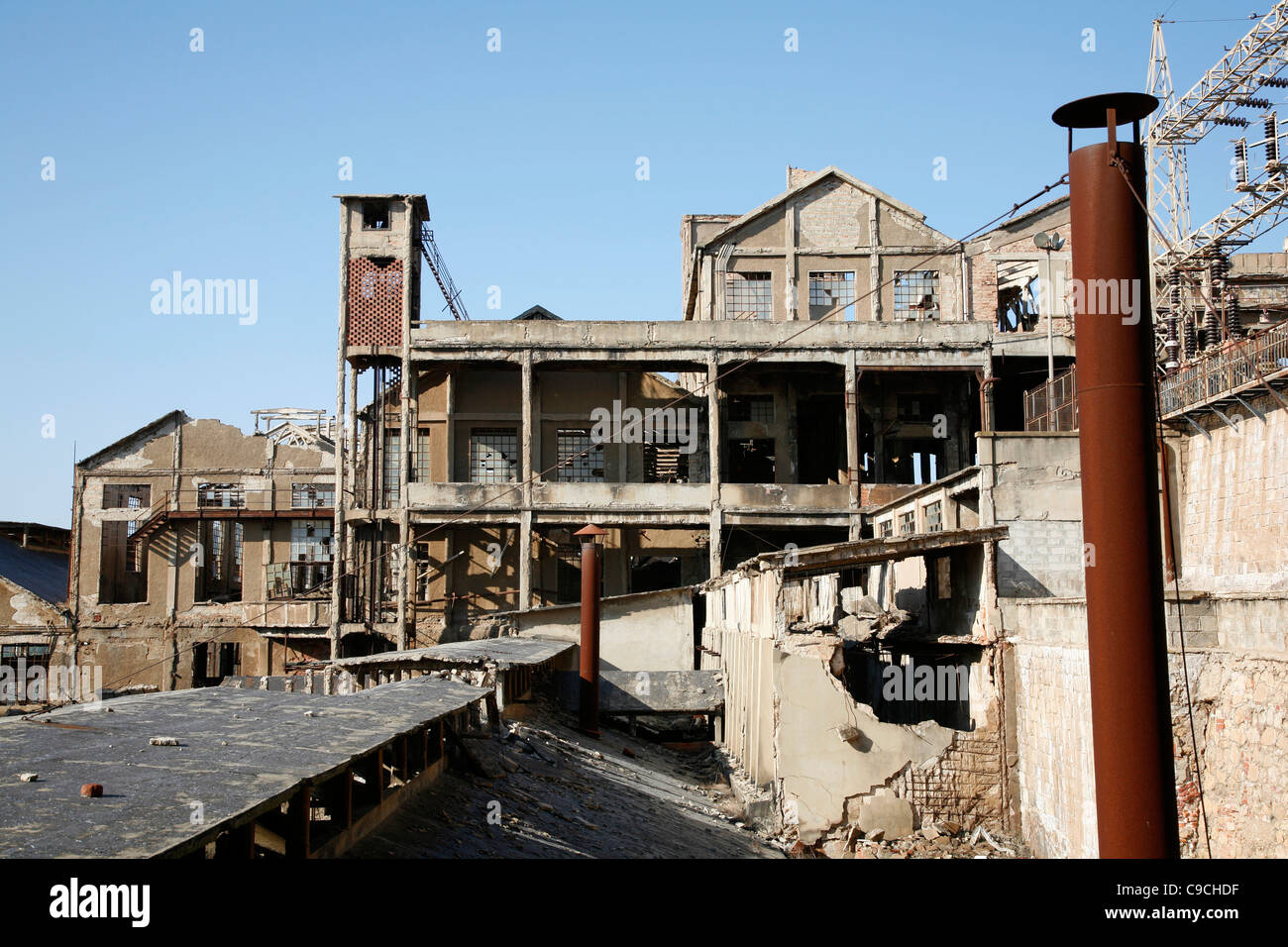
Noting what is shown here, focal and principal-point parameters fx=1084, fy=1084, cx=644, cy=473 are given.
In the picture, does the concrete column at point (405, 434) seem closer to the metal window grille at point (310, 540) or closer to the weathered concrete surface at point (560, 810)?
the metal window grille at point (310, 540)

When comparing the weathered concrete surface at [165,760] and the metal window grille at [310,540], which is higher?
the metal window grille at [310,540]

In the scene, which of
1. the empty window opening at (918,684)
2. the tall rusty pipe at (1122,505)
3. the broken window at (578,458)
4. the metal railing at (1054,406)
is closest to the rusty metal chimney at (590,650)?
the empty window opening at (918,684)

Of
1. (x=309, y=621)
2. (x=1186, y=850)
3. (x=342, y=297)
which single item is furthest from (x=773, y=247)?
(x=1186, y=850)

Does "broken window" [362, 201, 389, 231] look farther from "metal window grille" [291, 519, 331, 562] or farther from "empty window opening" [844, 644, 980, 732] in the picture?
"empty window opening" [844, 644, 980, 732]

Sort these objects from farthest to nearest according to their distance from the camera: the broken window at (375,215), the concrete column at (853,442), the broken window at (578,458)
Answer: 1. the broken window at (578,458)
2. the broken window at (375,215)
3. the concrete column at (853,442)

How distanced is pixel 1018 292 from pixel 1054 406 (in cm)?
1199

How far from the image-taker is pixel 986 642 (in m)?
15.8

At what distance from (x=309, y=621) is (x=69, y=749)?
93.3 feet

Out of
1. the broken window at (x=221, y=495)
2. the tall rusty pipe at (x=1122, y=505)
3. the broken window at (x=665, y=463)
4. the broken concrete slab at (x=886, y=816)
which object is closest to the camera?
the tall rusty pipe at (x=1122, y=505)

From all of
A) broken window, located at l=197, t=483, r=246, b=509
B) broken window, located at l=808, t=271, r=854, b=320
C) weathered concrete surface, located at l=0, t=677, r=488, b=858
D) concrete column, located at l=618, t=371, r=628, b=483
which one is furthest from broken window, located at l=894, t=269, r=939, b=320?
weathered concrete surface, located at l=0, t=677, r=488, b=858

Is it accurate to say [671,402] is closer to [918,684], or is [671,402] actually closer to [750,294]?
[750,294]

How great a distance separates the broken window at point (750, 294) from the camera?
33.2m

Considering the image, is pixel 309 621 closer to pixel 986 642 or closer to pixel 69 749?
pixel 986 642

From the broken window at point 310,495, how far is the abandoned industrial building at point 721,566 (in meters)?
0.10
